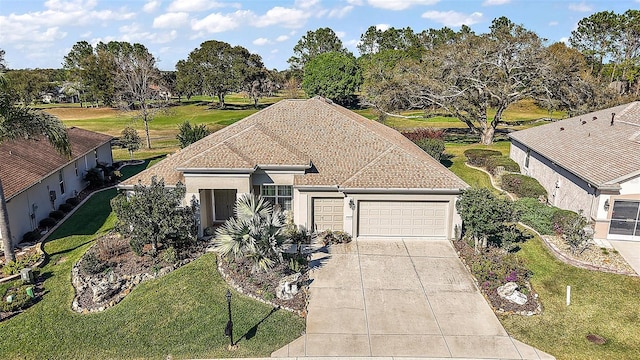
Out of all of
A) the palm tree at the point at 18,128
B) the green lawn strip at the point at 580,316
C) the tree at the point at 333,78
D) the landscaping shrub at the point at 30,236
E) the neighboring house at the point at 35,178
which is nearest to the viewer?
the green lawn strip at the point at 580,316

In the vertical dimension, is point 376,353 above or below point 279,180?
below

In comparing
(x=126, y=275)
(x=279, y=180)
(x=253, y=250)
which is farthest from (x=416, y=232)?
(x=126, y=275)

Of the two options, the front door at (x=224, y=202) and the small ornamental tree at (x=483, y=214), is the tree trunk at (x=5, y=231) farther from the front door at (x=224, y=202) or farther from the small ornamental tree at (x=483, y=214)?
the small ornamental tree at (x=483, y=214)

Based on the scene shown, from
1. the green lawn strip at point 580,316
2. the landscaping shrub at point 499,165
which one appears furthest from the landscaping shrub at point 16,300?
the landscaping shrub at point 499,165

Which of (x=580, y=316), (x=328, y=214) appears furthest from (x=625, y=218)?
(x=328, y=214)

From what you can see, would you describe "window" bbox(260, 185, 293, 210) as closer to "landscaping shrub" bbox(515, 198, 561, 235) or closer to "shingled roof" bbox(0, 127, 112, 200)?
"landscaping shrub" bbox(515, 198, 561, 235)

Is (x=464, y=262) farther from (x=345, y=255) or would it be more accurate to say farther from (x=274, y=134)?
(x=274, y=134)
